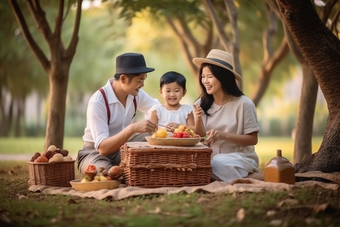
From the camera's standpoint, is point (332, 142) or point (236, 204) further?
point (332, 142)

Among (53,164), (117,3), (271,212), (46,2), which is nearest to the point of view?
(271,212)

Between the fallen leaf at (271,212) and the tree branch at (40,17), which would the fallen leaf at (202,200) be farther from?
the tree branch at (40,17)

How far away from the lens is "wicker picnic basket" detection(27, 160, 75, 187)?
7.85m

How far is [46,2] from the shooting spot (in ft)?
47.8

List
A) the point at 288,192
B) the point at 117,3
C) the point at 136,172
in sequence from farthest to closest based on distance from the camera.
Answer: the point at 117,3, the point at 136,172, the point at 288,192

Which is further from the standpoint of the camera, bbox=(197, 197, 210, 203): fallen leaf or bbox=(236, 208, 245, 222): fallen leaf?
bbox=(197, 197, 210, 203): fallen leaf

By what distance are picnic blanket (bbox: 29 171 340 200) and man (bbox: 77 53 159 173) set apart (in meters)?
0.60

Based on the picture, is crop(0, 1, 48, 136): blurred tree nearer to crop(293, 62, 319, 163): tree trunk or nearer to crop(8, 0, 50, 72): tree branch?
crop(8, 0, 50, 72): tree branch

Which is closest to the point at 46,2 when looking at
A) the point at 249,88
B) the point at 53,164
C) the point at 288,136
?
the point at 53,164

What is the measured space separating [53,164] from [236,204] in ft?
9.69

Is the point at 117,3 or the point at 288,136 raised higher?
the point at 117,3

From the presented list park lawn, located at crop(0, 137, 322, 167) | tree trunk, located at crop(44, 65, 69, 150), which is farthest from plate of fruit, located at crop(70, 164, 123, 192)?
park lawn, located at crop(0, 137, 322, 167)

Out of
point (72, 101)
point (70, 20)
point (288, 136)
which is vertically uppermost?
point (70, 20)

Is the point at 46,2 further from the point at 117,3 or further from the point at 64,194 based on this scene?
the point at 64,194
